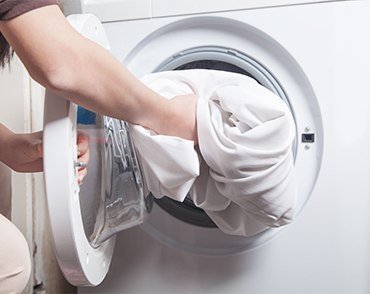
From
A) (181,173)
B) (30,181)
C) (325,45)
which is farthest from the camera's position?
(30,181)

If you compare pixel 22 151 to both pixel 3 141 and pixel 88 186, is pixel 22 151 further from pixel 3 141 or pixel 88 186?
pixel 88 186

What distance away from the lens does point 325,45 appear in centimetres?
80

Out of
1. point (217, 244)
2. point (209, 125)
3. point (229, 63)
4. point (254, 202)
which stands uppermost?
point (229, 63)

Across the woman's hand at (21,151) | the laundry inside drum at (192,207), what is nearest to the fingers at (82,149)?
the woman's hand at (21,151)

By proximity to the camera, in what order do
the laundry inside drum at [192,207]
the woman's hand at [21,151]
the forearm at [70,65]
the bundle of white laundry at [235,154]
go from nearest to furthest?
the forearm at [70,65] → the bundle of white laundry at [235,154] → the woman's hand at [21,151] → the laundry inside drum at [192,207]

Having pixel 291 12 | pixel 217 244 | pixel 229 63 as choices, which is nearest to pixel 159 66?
pixel 229 63

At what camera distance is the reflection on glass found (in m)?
0.71

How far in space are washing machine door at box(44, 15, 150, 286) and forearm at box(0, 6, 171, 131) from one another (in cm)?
4

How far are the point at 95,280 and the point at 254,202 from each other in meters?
0.27

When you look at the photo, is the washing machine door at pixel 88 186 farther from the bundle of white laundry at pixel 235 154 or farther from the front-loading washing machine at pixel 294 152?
the bundle of white laundry at pixel 235 154

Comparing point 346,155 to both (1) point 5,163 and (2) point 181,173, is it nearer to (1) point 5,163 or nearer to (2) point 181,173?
(2) point 181,173

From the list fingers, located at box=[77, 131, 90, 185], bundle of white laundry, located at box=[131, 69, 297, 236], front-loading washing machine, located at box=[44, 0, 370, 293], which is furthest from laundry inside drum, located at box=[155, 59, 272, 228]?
fingers, located at box=[77, 131, 90, 185]

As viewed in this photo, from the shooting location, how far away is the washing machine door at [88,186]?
519 mm

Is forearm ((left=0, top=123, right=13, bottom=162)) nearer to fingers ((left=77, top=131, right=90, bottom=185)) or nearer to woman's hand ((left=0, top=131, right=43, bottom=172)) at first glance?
woman's hand ((left=0, top=131, right=43, bottom=172))
